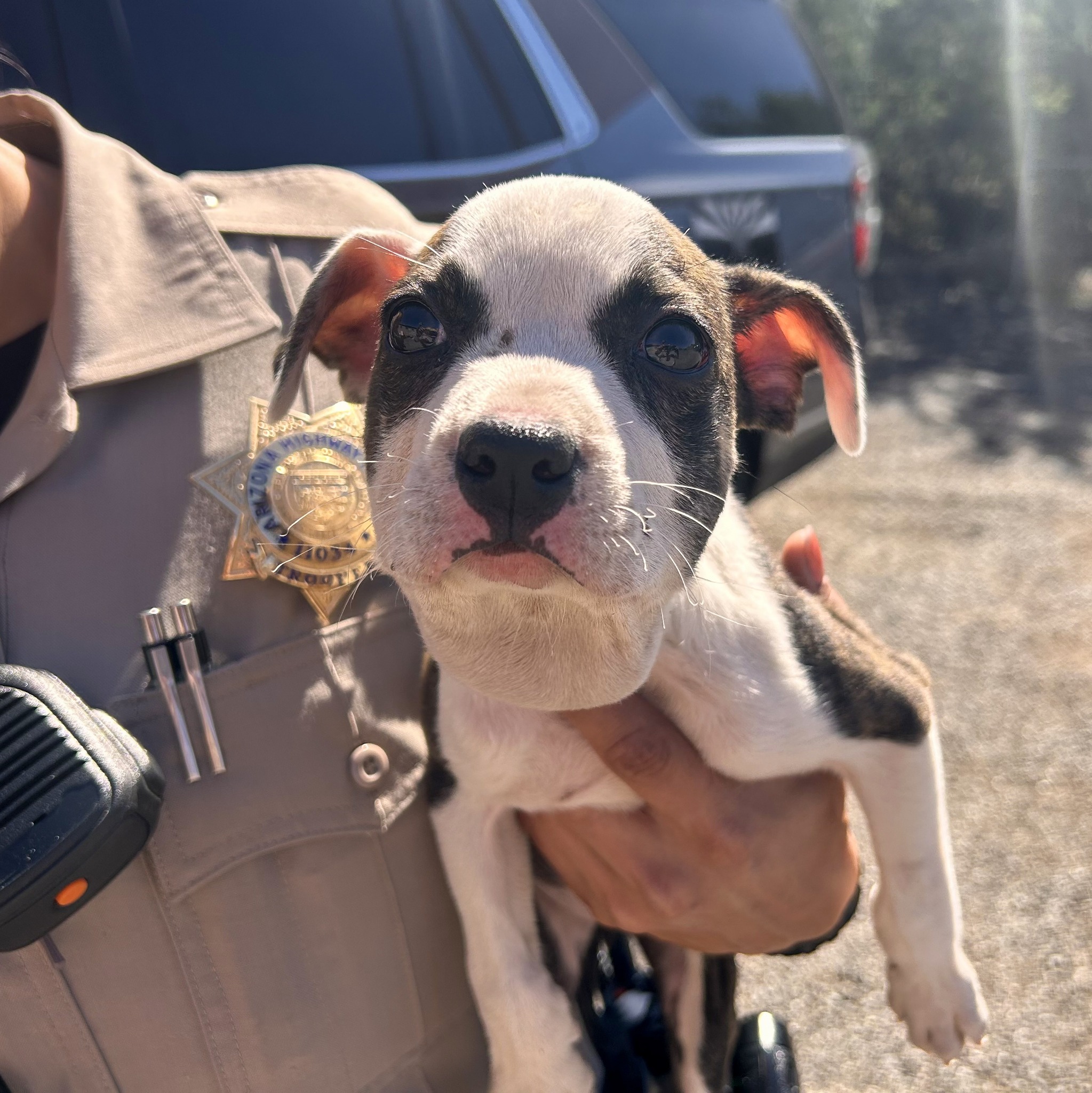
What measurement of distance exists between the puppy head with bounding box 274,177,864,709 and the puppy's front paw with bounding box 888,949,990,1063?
993 mm

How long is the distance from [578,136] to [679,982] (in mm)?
2843

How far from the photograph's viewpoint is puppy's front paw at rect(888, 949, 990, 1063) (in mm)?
2184

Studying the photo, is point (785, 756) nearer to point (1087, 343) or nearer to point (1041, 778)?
point (1041, 778)

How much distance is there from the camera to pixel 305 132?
11.1ft

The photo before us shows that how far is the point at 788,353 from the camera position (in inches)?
86.5

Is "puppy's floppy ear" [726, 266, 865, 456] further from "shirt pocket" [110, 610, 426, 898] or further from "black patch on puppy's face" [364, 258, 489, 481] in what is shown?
"shirt pocket" [110, 610, 426, 898]

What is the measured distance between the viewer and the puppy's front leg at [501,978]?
205 cm

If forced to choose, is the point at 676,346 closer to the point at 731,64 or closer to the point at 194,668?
the point at 194,668

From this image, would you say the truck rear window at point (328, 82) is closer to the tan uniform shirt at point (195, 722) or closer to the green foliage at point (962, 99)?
the tan uniform shirt at point (195, 722)

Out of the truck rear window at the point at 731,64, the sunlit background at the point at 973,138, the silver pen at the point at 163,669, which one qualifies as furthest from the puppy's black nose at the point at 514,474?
the sunlit background at the point at 973,138

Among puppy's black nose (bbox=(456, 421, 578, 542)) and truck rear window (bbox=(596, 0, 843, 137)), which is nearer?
puppy's black nose (bbox=(456, 421, 578, 542))

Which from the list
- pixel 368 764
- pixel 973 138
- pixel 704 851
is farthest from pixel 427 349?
pixel 973 138

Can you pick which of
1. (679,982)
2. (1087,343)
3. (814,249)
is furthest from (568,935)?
(1087,343)

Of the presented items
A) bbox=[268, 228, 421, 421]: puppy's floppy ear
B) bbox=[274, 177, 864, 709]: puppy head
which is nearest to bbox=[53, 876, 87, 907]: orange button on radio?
bbox=[274, 177, 864, 709]: puppy head
